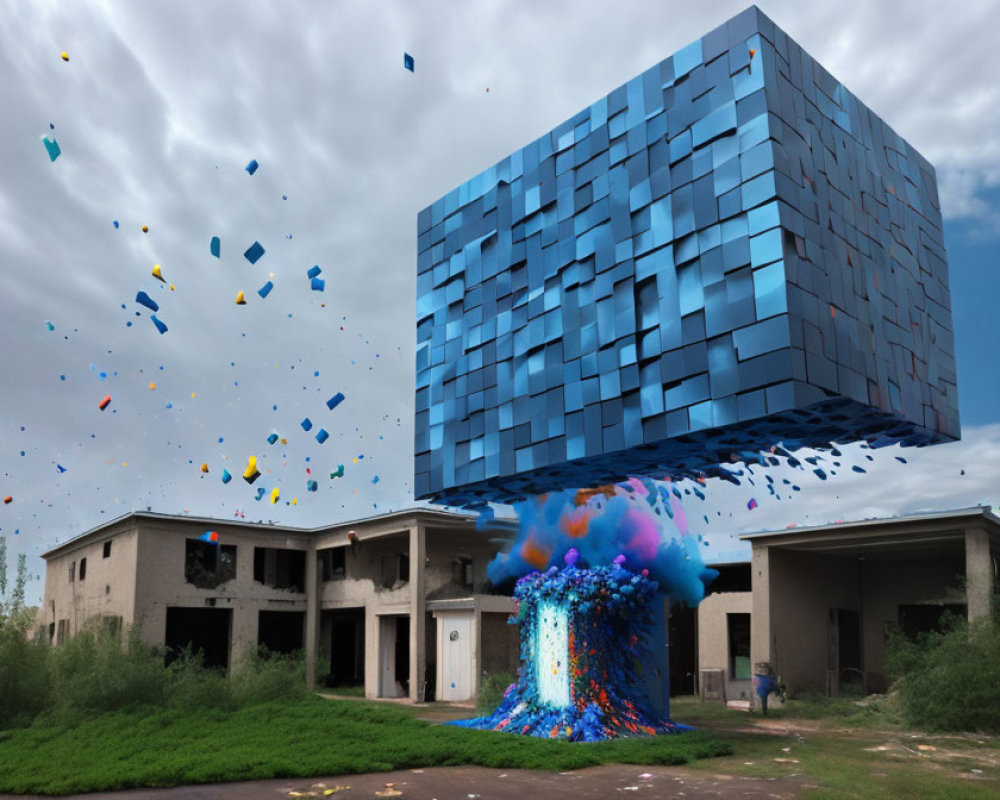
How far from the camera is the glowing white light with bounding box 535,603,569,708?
17266 millimetres

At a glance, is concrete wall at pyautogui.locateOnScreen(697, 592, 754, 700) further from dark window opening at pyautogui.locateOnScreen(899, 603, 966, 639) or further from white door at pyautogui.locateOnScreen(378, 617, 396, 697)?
white door at pyautogui.locateOnScreen(378, 617, 396, 697)

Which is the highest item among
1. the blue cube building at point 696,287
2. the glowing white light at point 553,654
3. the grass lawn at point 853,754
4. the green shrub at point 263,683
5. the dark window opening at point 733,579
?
the blue cube building at point 696,287

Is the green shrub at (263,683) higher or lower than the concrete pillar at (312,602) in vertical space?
lower

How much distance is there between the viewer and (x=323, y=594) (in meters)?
33.4

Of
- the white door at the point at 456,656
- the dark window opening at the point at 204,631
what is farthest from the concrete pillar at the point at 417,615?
the dark window opening at the point at 204,631

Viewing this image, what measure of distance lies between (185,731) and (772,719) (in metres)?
12.8

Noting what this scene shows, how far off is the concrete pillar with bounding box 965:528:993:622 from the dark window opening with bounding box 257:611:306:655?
2192 centimetres

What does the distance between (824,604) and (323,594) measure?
16.8 metres

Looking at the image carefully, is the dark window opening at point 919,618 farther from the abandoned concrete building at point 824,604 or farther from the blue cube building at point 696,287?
the blue cube building at point 696,287

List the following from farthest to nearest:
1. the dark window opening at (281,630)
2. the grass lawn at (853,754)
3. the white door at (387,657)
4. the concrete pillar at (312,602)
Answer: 1. the dark window opening at (281,630)
2. the concrete pillar at (312,602)
3. the white door at (387,657)
4. the grass lawn at (853,754)

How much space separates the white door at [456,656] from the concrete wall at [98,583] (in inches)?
382

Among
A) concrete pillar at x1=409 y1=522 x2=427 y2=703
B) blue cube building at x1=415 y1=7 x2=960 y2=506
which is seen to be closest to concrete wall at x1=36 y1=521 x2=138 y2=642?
concrete pillar at x1=409 y1=522 x2=427 y2=703

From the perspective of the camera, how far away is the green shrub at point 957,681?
18.0 meters

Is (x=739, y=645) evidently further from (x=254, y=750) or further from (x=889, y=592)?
(x=254, y=750)
